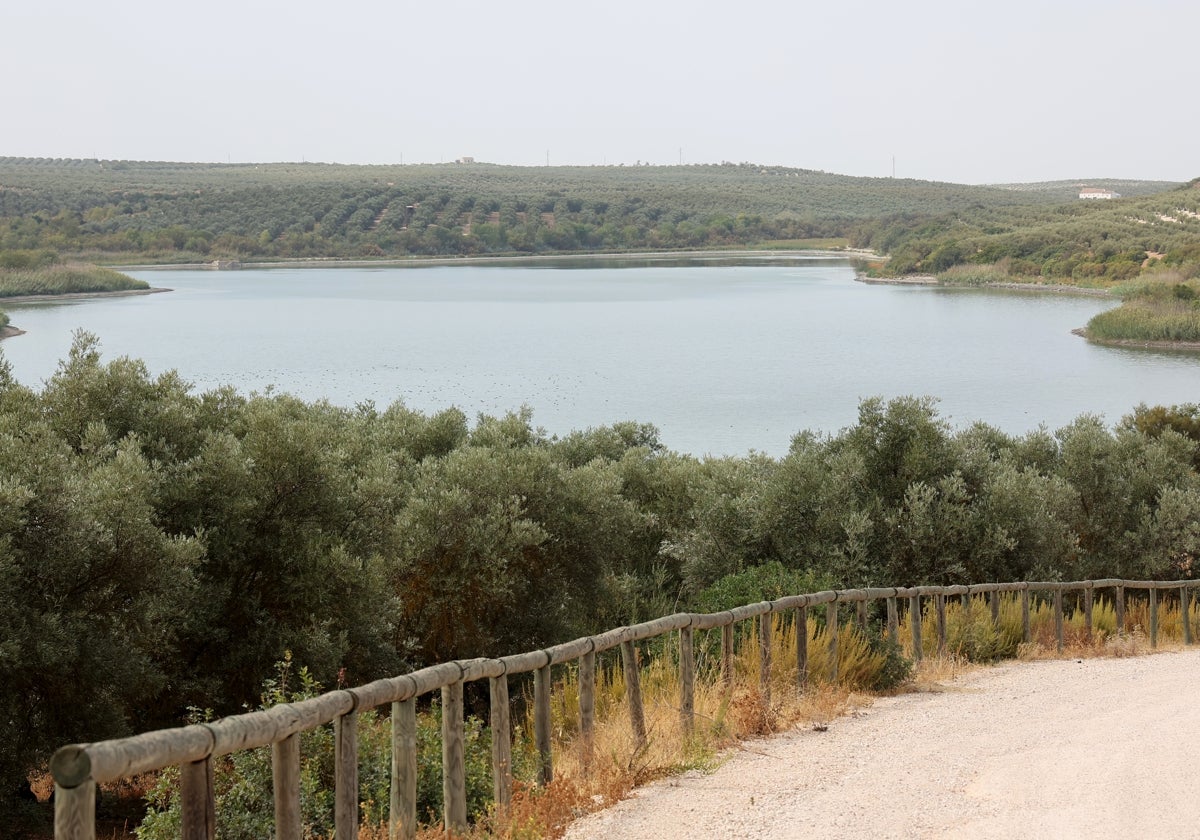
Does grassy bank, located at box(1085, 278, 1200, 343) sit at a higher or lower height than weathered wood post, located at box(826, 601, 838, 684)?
lower

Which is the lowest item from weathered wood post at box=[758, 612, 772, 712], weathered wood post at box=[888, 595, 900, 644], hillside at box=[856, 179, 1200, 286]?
weathered wood post at box=[888, 595, 900, 644]

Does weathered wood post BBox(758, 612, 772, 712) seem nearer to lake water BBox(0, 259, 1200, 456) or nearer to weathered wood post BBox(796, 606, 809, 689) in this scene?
weathered wood post BBox(796, 606, 809, 689)

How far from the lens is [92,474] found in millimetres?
10438

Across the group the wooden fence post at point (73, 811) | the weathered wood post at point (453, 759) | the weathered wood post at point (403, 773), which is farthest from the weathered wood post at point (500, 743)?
the wooden fence post at point (73, 811)

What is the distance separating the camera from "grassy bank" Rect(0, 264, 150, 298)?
109 m

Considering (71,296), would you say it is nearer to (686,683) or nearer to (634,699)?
(686,683)

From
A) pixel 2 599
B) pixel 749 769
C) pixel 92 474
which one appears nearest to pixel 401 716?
pixel 749 769

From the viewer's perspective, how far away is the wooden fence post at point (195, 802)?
447 cm

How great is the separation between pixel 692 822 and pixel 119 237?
155539 millimetres

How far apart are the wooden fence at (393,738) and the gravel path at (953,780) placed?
1.99 ft

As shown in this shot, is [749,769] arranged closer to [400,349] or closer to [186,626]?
[186,626]

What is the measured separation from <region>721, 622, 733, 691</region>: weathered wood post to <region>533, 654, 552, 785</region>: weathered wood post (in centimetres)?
231

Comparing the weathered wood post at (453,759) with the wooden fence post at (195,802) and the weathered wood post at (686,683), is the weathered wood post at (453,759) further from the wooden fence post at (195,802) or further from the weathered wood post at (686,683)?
the weathered wood post at (686,683)

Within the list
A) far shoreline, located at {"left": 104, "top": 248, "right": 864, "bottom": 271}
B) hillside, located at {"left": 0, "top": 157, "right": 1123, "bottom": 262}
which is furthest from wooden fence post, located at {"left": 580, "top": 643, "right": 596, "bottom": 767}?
far shoreline, located at {"left": 104, "top": 248, "right": 864, "bottom": 271}
